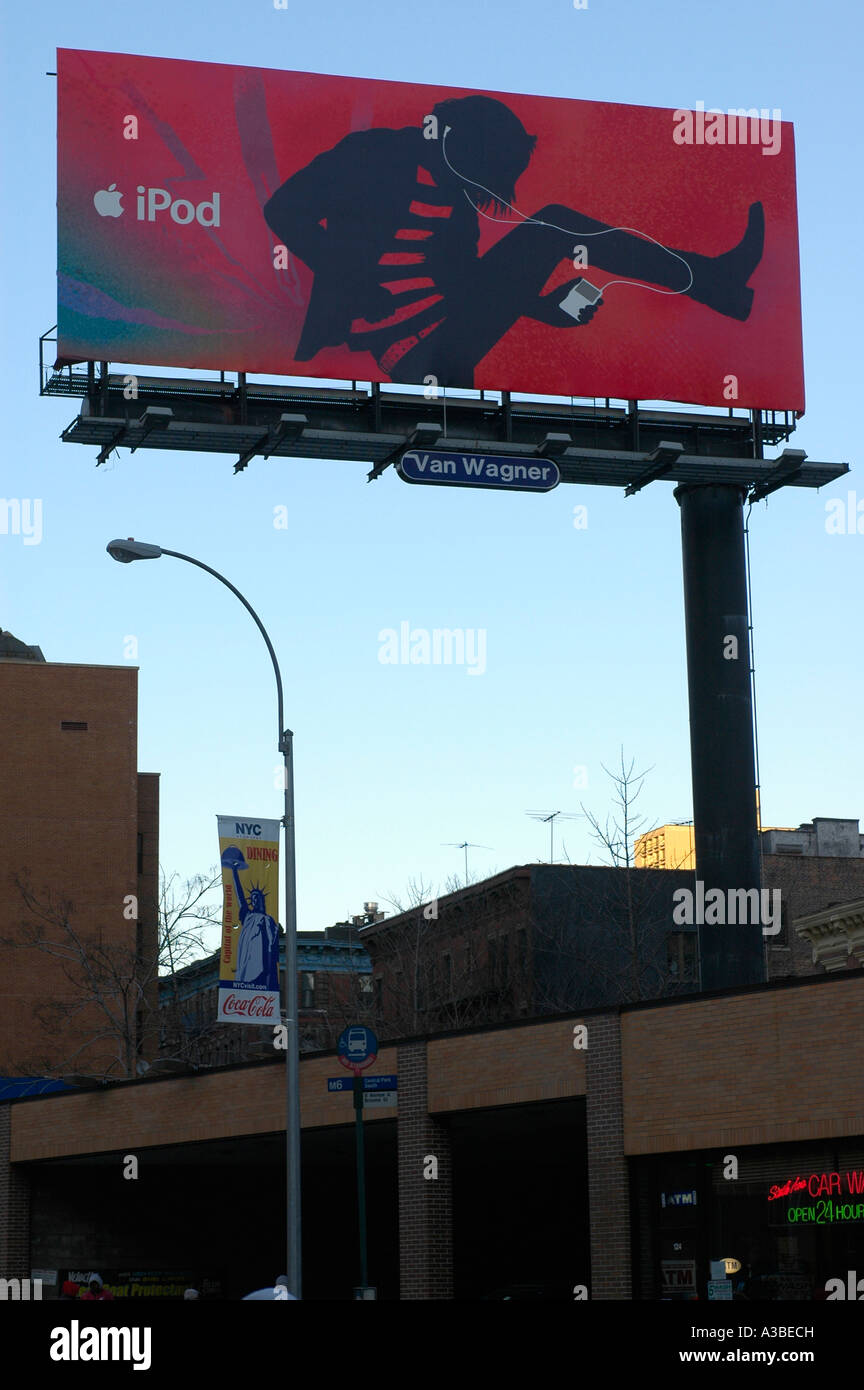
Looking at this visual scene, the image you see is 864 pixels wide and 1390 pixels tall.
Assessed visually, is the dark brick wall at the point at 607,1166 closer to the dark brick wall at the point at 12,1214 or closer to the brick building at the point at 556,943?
the dark brick wall at the point at 12,1214

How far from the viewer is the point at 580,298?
38938 millimetres

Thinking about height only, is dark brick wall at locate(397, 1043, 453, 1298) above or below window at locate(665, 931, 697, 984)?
below

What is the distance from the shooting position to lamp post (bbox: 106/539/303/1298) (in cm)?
2197

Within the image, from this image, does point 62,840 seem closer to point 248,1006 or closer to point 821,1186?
point 248,1006

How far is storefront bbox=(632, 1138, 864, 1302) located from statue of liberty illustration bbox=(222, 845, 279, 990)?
6.11 m

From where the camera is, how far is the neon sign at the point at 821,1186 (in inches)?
870

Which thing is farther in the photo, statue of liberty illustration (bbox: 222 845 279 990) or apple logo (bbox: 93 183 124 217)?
apple logo (bbox: 93 183 124 217)

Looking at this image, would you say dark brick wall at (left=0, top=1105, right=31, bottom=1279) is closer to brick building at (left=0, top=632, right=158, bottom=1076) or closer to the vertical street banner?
the vertical street banner

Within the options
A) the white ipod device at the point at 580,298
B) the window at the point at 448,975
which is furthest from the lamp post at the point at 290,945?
the window at the point at 448,975

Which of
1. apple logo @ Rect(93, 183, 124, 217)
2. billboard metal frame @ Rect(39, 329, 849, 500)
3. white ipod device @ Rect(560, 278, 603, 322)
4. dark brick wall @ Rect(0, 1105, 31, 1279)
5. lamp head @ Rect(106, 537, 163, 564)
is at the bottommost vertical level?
dark brick wall @ Rect(0, 1105, 31, 1279)

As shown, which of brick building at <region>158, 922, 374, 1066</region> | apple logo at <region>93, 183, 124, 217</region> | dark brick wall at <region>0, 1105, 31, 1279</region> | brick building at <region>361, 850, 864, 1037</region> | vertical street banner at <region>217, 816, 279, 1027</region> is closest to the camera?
vertical street banner at <region>217, 816, 279, 1027</region>

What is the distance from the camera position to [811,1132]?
22312 millimetres

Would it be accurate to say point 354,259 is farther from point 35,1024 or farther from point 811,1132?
point 35,1024

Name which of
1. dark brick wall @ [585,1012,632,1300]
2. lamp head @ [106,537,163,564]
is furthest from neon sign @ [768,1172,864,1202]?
lamp head @ [106,537,163,564]
